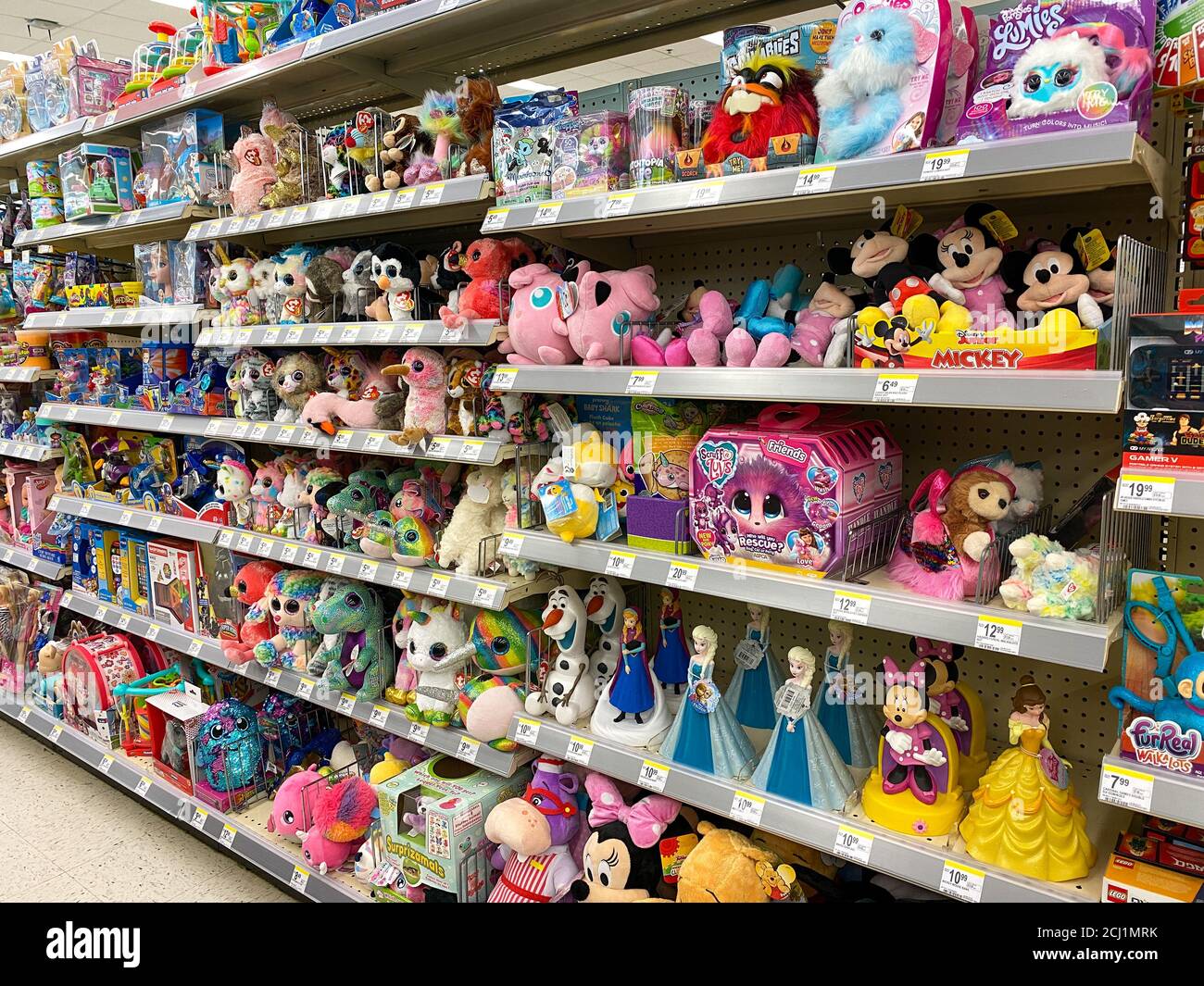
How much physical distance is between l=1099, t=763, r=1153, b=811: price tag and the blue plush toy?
102cm

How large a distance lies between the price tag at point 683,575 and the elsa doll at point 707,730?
5.3 inches

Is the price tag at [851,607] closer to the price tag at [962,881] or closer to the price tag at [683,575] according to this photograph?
the price tag at [683,575]

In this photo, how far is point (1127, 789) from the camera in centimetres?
124

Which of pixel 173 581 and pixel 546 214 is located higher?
pixel 546 214

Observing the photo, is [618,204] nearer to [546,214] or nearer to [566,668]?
[546,214]

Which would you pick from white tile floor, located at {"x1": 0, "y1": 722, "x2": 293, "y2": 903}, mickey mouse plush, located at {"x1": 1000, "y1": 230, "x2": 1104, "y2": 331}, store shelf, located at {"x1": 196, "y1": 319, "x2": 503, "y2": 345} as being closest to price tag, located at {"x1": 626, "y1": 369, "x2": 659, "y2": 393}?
store shelf, located at {"x1": 196, "y1": 319, "x2": 503, "y2": 345}

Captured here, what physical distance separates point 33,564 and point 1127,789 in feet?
13.1

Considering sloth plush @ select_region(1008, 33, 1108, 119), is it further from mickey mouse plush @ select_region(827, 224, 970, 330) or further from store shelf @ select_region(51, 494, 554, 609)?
store shelf @ select_region(51, 494, 554, 609)

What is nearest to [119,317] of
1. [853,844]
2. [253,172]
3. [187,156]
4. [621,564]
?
[187,156]

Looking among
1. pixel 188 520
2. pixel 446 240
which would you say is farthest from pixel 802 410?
pixel 188 520

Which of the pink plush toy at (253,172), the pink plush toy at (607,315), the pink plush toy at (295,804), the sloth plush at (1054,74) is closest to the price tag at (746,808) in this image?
the pink plush toy at (607,315)

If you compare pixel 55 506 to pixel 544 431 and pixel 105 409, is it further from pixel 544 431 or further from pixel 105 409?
pixel 544 431

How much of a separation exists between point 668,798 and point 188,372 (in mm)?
2186

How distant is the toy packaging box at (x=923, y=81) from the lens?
131cm
